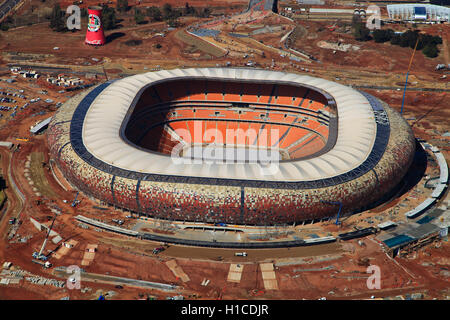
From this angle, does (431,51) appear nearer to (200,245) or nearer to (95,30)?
(95,30)

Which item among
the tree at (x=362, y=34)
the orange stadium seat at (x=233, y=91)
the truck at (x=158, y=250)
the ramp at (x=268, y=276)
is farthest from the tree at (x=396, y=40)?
the truck at (x=158, y=250)

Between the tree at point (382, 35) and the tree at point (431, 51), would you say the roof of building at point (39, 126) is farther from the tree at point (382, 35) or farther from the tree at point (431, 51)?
the tree at point (431, 51)

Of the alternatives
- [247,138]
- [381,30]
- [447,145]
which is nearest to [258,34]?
[381,30]

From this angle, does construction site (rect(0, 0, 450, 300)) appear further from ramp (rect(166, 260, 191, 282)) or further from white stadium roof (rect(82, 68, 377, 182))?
white stadium roof (rect(82, 68, 377, 182))

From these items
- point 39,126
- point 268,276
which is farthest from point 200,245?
point 39,126

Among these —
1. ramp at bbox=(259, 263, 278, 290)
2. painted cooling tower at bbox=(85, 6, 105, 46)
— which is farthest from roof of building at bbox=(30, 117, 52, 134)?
ramp at bbox=(259, 263, 278, 290)

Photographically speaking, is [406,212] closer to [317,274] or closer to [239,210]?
[317,274]
